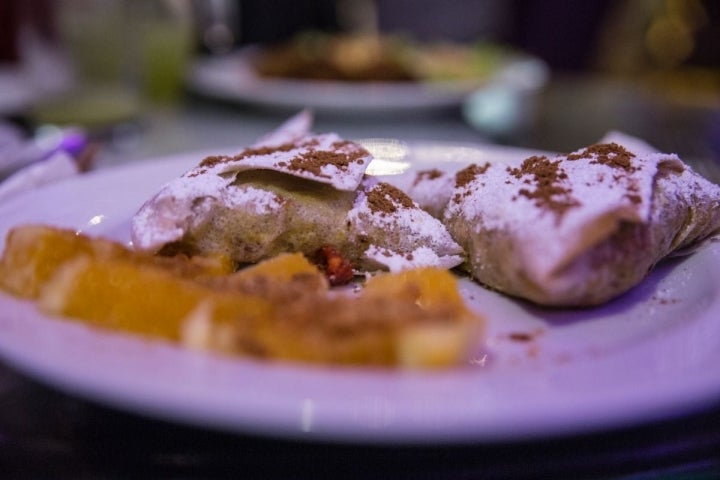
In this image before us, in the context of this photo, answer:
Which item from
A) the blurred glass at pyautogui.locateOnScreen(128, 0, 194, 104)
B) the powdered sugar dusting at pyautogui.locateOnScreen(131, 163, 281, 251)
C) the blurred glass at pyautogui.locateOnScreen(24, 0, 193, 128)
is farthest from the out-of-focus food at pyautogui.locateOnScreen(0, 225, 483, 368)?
the blurred glass at pyautogui.locateOnScreen(128, 0, 194, 104)

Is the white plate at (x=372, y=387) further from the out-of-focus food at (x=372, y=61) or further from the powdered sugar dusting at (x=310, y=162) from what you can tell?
the out-of-focus food at (x=372, y=61)

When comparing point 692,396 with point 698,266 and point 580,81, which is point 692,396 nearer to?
point 698,266

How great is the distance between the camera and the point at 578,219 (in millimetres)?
1211

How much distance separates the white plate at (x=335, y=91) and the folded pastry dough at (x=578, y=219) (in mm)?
1727

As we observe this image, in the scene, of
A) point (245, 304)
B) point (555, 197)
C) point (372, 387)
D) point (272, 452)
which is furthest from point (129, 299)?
point (555, 197)

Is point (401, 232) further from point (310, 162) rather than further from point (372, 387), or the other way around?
point (372, 387)

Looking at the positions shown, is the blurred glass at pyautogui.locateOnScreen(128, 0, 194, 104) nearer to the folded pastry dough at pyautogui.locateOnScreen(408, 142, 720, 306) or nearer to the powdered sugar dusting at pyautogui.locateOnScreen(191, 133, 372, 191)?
the powdered sugar dusting at pyautogui.locateOnScreen(191, 133, 372, 191)

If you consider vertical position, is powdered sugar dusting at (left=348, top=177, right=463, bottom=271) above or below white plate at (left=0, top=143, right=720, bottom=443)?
below

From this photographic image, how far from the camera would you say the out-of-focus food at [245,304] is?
912mm

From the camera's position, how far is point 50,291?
1051 mm

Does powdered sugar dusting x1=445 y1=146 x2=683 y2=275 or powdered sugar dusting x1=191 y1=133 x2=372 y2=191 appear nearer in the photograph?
powdered sugar dusting x1=445 y1=146 x2=683 y2=275

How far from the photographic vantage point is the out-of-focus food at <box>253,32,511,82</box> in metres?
3.78

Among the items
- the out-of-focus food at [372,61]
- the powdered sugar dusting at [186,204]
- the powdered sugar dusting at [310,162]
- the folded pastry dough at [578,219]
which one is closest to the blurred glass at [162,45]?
the out-of-focus food at [372,61]

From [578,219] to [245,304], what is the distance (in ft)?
1.89
